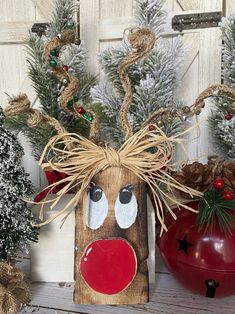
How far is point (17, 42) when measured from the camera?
0.97 meters

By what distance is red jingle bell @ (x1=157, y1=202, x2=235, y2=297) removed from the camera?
54cm

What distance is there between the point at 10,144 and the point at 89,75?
0.35m

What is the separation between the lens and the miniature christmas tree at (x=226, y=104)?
28.6 inches

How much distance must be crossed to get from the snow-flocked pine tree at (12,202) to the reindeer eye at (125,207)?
15 cm

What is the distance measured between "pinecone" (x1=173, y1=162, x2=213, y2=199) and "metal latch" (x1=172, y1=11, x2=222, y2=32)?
14.1 inches

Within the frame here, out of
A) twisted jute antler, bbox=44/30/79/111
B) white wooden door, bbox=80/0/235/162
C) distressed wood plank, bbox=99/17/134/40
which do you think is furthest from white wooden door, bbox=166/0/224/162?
twisted jute antler, bbox=44/30/79/111

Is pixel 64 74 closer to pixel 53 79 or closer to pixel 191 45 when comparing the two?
pixel 53 79

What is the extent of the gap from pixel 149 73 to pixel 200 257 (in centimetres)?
38

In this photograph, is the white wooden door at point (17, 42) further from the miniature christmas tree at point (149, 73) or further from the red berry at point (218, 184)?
the red berry at point (218, 184)

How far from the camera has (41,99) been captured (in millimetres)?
790

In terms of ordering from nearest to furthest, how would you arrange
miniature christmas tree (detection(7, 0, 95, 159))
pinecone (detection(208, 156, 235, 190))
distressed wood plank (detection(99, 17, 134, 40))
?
pinecone (detection(208, 156, 235, 190)) < miniature christmas tree (detection(7, 0, 95, 159)) < distressed wood plank (detection(99, 17, 134, 40))

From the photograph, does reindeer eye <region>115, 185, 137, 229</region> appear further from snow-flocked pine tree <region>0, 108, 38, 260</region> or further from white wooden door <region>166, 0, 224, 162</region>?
white wooden door <region>166, 0, 224, 162</region>

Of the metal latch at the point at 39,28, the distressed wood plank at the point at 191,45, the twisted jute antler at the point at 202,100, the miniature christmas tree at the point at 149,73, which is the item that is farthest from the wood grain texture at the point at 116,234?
the metal latch at the point at 39,28

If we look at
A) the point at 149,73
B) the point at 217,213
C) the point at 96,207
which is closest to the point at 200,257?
the point at 217,213
